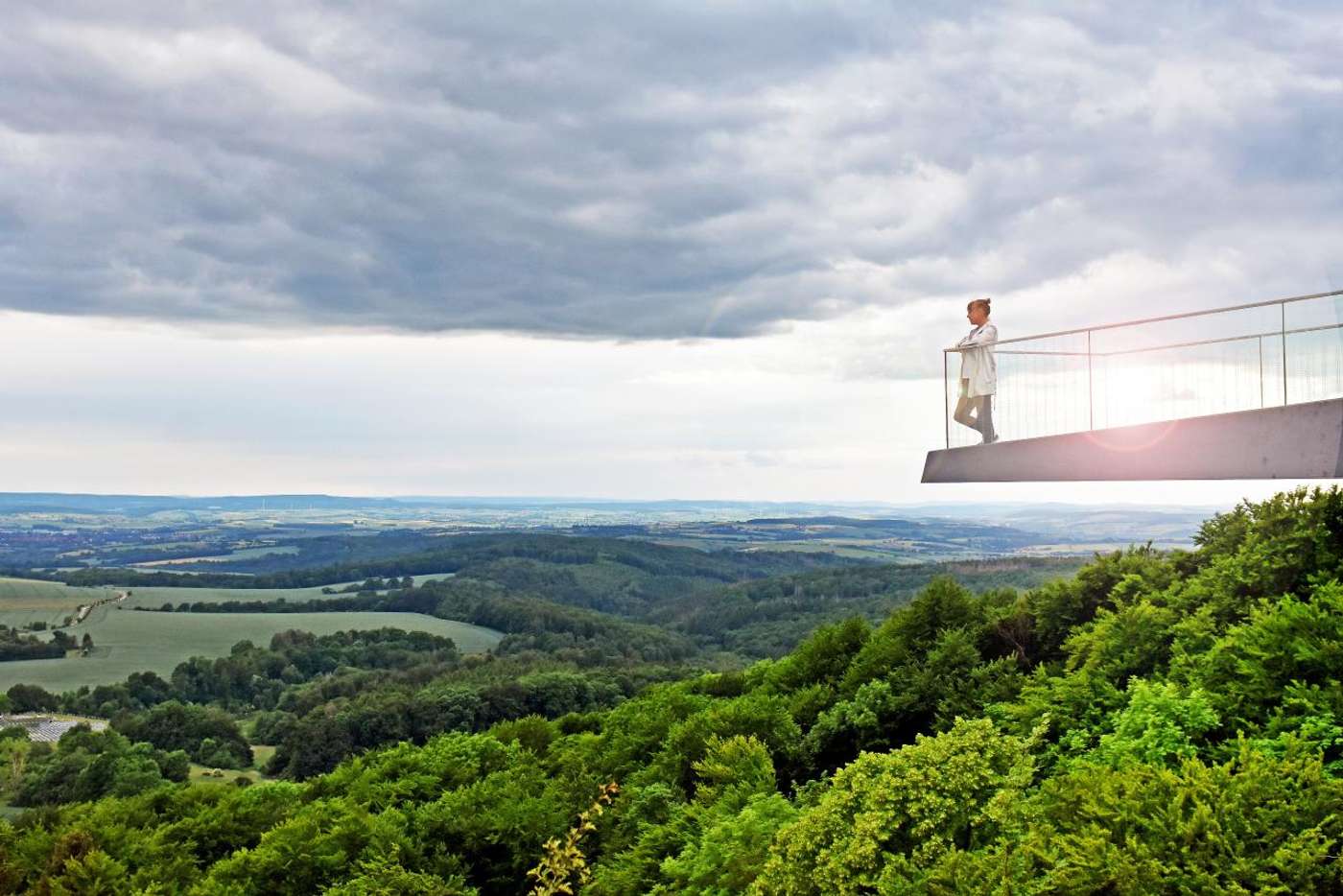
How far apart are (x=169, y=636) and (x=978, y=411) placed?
158 metres

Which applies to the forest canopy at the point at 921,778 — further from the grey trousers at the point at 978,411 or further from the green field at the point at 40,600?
the green field at the point at 40,600

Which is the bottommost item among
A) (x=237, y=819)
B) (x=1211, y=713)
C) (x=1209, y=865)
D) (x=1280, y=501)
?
(x=237, y=819)

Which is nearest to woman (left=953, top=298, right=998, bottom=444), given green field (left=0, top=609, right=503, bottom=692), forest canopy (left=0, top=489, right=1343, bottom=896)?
forest canopy (left=0, top=489, right=1343, bottom=896)

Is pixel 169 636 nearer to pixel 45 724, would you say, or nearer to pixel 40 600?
pixel 40 600

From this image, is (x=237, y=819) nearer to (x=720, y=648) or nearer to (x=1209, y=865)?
(x=1209, y=865)

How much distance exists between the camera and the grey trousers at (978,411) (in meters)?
16.6

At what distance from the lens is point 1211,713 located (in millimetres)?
9141

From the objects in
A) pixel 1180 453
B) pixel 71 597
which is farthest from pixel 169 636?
pixel 1180 453

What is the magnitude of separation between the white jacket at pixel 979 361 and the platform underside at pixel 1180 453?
104 cm

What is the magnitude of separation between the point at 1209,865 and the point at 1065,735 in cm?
355

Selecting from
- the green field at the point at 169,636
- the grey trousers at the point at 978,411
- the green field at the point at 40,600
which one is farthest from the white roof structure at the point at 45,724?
the grey trousers at the point at 978,411

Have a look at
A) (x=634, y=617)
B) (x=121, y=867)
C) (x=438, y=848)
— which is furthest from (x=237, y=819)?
(x=634, y=617)

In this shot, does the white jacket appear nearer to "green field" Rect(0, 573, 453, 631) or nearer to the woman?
the woman

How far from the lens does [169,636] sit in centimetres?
14938
